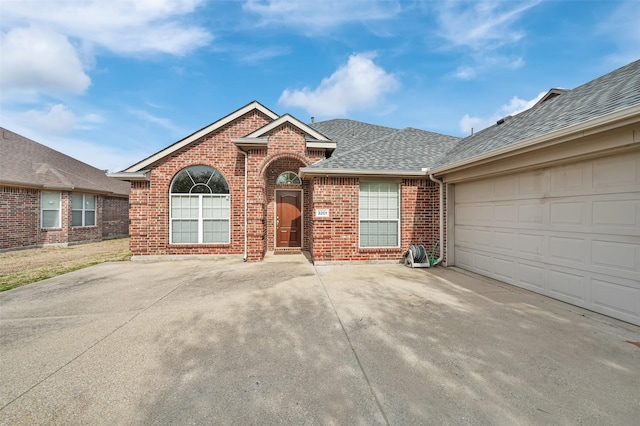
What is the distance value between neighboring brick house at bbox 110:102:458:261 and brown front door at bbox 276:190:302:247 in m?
0.04

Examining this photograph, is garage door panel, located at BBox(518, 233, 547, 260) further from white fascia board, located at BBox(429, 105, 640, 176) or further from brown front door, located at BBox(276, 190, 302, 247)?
brown front door, located at BBox(276, 190, 302, 247)

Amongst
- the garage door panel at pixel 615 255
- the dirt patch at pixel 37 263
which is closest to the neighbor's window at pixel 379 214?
the garage door panel at pixel 615 255

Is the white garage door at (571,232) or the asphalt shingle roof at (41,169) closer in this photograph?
the white garage door at (571,232)

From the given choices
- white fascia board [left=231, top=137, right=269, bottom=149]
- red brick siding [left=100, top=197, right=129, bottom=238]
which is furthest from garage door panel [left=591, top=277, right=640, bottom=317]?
red brick siding [left=100, top=197, right=129, bottom=238]

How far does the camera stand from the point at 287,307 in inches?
176

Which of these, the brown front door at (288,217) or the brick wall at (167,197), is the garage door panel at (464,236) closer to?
the brown front door at (288,217)

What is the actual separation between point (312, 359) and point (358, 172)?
565 cm

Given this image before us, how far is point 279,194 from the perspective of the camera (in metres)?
10.4

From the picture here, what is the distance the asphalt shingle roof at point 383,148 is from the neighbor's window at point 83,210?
→ 1325cm

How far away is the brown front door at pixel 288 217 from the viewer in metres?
10.4

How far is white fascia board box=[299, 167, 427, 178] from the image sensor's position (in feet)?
24.9

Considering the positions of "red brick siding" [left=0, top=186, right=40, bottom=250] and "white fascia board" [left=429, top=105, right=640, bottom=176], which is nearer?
"white fascia board" [left=429, top=105, right=640, bottom=176]

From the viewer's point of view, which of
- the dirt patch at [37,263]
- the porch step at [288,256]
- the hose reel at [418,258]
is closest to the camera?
the dirt patch at [37,263]

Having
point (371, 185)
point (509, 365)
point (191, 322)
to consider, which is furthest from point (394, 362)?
point (371, 185)
